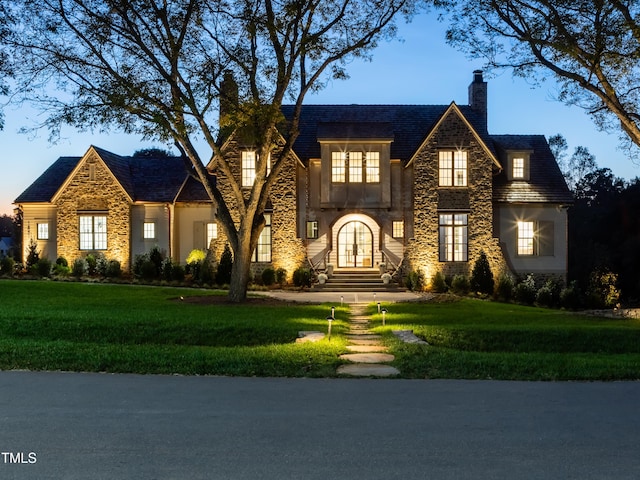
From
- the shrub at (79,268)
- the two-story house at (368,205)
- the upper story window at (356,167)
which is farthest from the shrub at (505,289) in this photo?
the shrub at (79,268)

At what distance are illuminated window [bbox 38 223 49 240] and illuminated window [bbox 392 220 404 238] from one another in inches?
684

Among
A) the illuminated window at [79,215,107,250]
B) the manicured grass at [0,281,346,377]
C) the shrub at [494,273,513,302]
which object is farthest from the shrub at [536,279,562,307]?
the illuminated window at [79,215,107,250]

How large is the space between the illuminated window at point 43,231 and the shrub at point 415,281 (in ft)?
59.7

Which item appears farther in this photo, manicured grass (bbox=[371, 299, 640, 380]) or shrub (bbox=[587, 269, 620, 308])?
shrub (bbox=[587, 269, 620, 308])

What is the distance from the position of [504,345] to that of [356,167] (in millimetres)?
17304

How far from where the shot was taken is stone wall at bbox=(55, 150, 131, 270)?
32969mm

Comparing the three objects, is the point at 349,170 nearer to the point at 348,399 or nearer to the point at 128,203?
the point at 128,203

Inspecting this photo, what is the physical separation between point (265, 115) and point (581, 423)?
1430 cm

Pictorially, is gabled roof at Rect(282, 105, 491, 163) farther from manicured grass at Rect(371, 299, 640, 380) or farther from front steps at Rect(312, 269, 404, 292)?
manicured grass at Rect(371, 299, 640, 380)

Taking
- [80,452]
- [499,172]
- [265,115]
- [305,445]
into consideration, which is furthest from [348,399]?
[499,172]

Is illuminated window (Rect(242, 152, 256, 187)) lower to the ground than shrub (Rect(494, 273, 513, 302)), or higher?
higher

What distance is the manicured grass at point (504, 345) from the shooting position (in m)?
10.0

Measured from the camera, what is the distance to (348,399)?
797cm

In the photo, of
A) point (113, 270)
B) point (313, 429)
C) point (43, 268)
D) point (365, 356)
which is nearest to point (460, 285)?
point (113, 270)
